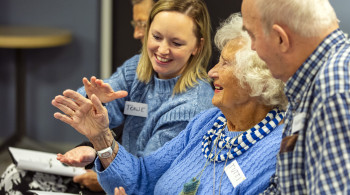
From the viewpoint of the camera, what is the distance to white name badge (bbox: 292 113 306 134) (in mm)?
1162

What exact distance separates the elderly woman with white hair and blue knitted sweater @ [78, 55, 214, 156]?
21 centimetres

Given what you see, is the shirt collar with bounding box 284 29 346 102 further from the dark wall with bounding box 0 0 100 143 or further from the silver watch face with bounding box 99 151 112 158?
the dark wall with bounding box 0 0 100 143

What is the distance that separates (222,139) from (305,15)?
73cm

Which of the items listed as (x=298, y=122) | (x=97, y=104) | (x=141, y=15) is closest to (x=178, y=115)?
(x=97, y=104)

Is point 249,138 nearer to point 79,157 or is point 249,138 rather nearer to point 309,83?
point 309,83

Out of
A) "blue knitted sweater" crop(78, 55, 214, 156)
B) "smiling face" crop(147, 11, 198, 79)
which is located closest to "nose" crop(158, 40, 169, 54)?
"smiling face" crop(147, 11, 198, 79)

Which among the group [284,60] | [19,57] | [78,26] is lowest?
[19,57]

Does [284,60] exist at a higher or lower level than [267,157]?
higher

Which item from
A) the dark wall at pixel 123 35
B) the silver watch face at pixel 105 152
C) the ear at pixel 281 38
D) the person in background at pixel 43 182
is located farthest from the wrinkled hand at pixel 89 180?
the dark wall at pixel 123 35

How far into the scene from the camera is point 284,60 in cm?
121

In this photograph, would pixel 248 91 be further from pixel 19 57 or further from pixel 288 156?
pixel 19 57

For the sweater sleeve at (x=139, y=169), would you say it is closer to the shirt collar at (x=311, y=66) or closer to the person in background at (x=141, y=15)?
the shirt collar at (x=311, y=66)

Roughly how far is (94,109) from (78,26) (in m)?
2.87

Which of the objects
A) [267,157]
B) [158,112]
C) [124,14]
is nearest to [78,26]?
[124,14]
